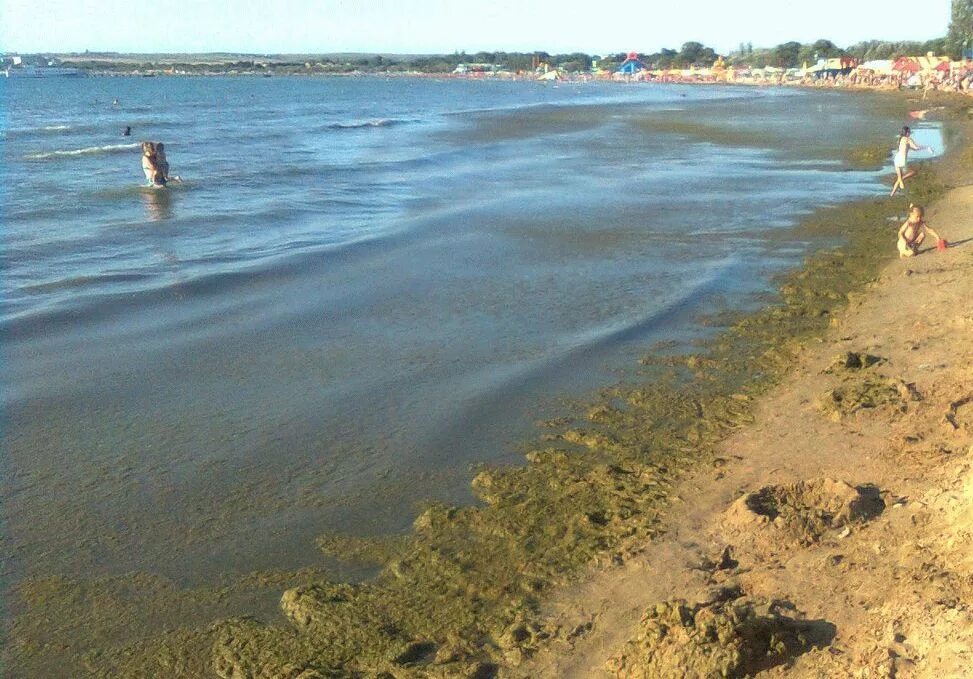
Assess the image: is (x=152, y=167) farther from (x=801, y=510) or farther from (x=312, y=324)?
(x=801, y=510)

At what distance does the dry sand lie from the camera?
14.0 feet

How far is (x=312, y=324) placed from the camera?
35.7 feet

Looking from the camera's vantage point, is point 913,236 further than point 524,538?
Yes

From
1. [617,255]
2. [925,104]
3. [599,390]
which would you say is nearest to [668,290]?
[617,255]

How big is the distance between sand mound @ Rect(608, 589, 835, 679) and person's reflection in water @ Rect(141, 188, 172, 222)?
53.1ft

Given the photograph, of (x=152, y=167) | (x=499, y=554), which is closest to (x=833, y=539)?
(x=499, y=554)

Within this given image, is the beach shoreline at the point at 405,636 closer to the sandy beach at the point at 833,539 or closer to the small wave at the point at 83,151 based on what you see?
the sandy beach at the point at 833,539

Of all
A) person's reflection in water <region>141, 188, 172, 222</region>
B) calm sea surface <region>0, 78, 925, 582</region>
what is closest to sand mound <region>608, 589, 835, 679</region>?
calm sea surface <region>0, 78, 925, 582</region>

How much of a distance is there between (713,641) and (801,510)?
1.86m

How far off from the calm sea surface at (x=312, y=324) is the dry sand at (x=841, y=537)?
5.65 feet

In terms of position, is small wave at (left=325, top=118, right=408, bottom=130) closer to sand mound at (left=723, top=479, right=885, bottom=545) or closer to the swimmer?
the swimmer

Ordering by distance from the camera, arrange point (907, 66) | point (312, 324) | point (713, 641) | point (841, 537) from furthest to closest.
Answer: point (907, 66) → point (312, 324) → point (841, 537) → point (713, 641)

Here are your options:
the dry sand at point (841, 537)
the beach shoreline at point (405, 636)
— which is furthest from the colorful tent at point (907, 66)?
the beach shoreline at point (405, 636)

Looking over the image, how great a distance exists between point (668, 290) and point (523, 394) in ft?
14.5
